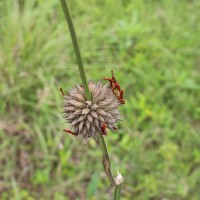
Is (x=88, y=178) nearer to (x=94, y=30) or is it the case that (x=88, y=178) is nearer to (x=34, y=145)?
(x=34, y=145)

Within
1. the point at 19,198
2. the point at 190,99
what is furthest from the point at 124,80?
the point at 19,198

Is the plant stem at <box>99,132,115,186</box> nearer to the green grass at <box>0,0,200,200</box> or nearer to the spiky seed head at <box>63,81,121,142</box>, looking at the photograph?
the spiky seed head at <box>63,81,121,142</box>

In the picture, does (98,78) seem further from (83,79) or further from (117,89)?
(83,79)

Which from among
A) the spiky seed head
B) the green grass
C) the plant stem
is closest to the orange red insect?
the spiky seed head

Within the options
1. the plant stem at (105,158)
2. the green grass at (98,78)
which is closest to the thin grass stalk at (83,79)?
the plant stem at (105,158)

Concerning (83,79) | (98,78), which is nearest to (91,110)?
(83,79)
